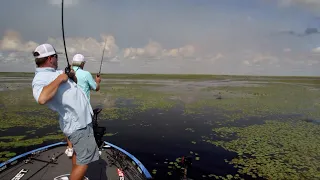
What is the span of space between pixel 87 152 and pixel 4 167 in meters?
3.49

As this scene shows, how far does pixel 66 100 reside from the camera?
3.61 metres

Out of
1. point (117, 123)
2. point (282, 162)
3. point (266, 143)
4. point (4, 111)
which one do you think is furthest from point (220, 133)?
point (4, 111)

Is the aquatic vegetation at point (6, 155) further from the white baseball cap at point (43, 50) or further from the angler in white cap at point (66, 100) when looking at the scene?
the white baseball cap at point (43, 50)

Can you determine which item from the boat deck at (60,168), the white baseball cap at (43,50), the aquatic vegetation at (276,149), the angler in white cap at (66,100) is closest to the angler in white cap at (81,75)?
the boat deck at (60,168)

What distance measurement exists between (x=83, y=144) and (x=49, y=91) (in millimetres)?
1099

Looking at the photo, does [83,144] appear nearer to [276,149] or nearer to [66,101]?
[66,101]

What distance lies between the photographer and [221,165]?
375 inches

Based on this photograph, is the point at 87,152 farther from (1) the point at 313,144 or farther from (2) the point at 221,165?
(1) the point at 313,144

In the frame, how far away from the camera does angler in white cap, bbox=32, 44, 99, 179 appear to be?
3.40m

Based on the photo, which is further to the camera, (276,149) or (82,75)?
(276,149)

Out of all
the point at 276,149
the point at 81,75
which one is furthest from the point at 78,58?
the point at 276,149

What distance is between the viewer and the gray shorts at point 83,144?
3797mm

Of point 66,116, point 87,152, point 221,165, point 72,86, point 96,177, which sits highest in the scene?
point 72,86

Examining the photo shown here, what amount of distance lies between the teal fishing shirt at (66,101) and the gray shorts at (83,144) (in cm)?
10
